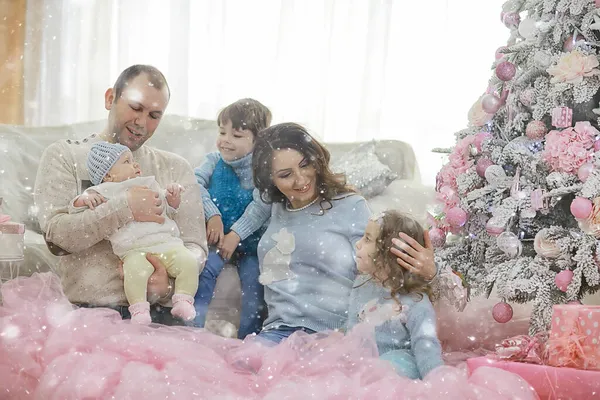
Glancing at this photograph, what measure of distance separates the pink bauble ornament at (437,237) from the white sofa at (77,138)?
67 millimetres

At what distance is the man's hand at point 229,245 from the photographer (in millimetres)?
1828

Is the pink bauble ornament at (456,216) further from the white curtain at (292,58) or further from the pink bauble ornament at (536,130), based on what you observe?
the white curtain at (292,58)

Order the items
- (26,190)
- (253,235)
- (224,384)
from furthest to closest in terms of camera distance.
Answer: (26,190) → (253,235) → (224,384)

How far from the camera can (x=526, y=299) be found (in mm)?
1869

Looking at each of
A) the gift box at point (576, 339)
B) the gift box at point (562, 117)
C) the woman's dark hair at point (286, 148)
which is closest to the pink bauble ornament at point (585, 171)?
the gift box at point (562, 117)

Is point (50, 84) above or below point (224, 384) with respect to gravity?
above

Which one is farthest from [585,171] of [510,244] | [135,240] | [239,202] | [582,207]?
[135,240]

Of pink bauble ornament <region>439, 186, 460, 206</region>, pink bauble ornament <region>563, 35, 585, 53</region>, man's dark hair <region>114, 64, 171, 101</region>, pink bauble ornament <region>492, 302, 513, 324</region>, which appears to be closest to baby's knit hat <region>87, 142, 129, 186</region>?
man's dark hair <region>114, 64, 171, 101</region>

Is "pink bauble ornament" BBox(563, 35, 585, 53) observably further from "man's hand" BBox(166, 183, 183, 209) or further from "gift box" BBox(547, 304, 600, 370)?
"man's hand" BBox(166, 183, 183, 209)

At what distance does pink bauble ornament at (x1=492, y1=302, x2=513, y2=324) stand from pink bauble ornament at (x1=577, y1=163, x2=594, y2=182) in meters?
0.35

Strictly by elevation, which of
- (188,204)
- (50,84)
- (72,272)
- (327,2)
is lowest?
(72,272)

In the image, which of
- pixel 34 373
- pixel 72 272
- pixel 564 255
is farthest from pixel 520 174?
pixel 34 373

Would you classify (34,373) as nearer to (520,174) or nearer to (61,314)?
(61,314)

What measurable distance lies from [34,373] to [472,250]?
1108 millimetres
